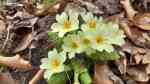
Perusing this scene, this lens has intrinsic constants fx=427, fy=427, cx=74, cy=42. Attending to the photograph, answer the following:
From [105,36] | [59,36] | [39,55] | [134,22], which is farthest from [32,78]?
[134,22]

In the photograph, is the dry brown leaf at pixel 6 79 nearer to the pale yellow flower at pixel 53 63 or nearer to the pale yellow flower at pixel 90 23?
the pale yellow flower at pixel 53 63

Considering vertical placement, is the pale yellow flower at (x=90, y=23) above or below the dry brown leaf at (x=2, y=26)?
above

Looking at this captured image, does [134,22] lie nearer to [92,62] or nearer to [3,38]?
[92,62]

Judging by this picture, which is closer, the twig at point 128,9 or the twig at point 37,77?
the twig at point 37,77

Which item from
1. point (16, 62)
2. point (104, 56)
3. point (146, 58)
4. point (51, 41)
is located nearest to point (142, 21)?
point (146, 58)

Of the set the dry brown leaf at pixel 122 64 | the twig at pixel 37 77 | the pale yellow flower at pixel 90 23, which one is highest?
the pale yellow flower at pixel 90 23

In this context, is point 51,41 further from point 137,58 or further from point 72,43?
point 137,58

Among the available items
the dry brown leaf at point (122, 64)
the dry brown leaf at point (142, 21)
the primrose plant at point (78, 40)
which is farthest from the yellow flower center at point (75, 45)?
the dry brown leaf at point (142, 21)
